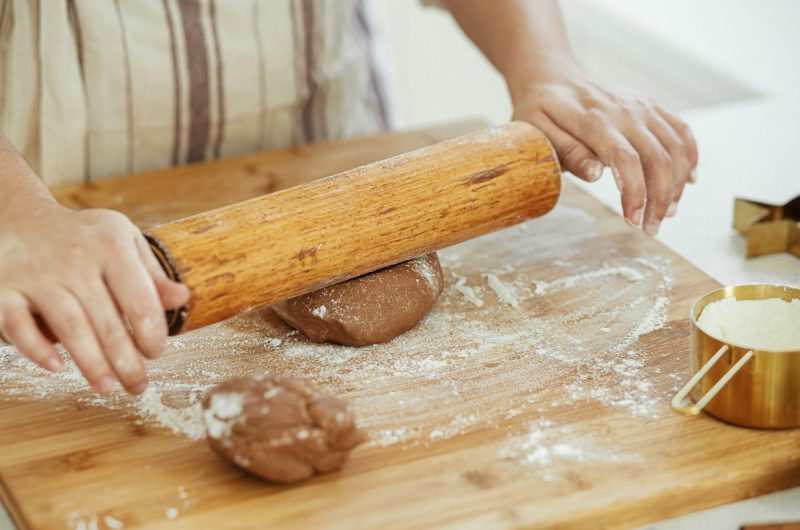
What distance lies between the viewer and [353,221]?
1139 millimetres

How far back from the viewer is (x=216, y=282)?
105 centimetres

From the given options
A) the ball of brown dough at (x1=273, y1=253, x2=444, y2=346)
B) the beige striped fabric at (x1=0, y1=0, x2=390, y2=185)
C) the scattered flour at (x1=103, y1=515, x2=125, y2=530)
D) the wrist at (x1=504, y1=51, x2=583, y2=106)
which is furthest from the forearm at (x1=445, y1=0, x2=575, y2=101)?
the scattered flour at (x1=103, y1=515, x2=125, y2=530)

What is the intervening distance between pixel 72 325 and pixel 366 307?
0.35m

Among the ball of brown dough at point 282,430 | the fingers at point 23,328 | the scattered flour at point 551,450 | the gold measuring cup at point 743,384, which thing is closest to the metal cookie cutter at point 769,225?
the gold measuring cup at point 743,384

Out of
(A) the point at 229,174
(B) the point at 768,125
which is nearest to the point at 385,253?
(A) the point at 229,174

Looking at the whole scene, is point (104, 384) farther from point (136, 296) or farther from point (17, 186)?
point (17, 186)

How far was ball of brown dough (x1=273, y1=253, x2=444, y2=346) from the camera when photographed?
44.8 inches

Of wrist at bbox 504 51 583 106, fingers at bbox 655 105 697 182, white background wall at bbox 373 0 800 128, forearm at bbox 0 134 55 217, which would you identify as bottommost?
white background wall at bbox 373 0 800 128

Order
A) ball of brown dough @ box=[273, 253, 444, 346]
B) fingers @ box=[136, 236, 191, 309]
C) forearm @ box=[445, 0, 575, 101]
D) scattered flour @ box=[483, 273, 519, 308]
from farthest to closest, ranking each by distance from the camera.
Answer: forearm @ box=[445, 0, 575, 101] → scattered flour @ box=[483, 273, 519, 308] → ball of brown dough @ box=[273, 253, 444, 346] → fingers @ box=[136, 236, 191, 309]

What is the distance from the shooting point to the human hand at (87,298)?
3.05 ft

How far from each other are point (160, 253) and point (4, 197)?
7.5 inches

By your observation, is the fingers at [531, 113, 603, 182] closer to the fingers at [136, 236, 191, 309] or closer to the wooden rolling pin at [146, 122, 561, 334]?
the wooden rolling pin at [146, 122, 561, 334]

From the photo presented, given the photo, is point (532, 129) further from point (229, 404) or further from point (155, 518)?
point (155, 518)

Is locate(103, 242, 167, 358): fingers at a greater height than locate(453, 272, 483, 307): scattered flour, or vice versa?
locate(103, 242, 167, 358): fingers
